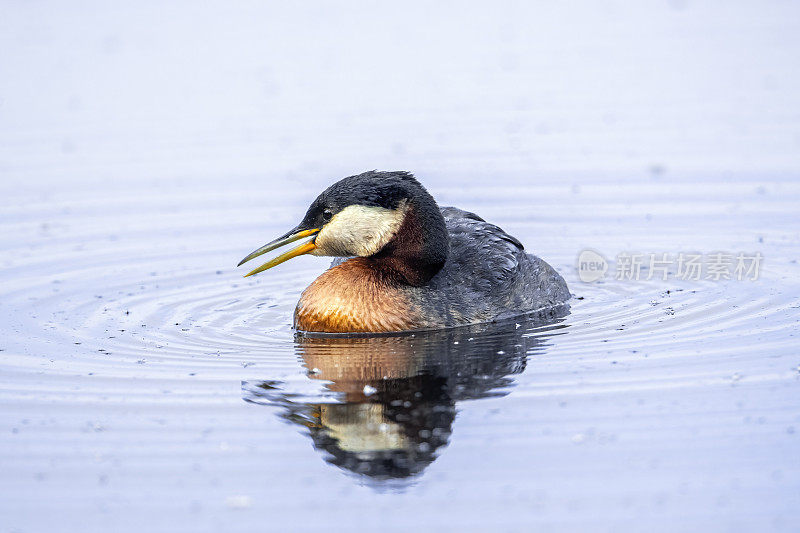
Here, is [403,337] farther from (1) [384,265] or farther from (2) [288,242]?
(2) [288,242]

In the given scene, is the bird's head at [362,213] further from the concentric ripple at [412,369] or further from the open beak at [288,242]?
the concentric ripple at [412,369]

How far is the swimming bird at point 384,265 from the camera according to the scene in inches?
382

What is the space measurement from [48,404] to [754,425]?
4737mm

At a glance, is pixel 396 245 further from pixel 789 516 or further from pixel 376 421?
pixel 789 516

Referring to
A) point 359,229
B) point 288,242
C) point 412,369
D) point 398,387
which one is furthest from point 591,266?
point 398,387

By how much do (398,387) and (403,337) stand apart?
140cm

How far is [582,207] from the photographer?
13844 millimetres

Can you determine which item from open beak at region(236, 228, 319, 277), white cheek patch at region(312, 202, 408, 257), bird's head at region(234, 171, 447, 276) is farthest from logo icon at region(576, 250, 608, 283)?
open beak at region(236, 228, 319, 277)

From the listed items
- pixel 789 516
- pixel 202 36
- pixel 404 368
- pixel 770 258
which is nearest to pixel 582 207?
pixel 770 258

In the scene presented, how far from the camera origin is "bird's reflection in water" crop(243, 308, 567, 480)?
723cm

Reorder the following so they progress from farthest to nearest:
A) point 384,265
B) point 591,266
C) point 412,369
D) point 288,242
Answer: point 591,266 < point 384,265 < point 288,242 < point 412,369

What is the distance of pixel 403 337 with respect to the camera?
32.2ft

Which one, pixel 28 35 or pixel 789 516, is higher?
pixel 28 35

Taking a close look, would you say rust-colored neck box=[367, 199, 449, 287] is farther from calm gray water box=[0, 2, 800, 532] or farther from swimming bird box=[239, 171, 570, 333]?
calm gray water box=[0, 2, 800, 532]
